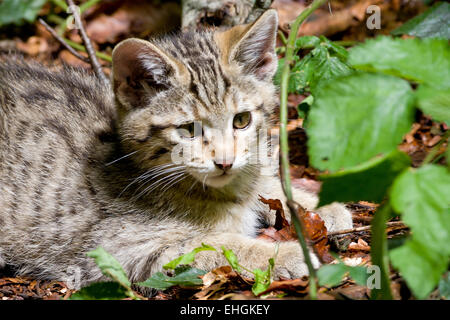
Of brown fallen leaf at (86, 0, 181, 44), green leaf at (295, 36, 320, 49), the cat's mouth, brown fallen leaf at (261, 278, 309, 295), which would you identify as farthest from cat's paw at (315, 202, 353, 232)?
brown fallen leaf at (86, 0, 181, 44)

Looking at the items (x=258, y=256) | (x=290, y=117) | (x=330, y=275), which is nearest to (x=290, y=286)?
(x=258, y=256)

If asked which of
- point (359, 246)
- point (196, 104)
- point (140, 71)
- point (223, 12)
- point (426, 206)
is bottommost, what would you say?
point (359, 246)

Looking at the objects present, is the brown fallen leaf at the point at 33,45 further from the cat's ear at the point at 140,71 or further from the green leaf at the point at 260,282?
the green leaf at the point at 260,282

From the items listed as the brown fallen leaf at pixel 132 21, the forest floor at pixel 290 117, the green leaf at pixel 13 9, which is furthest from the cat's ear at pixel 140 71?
the brown fallen leaf at pixel 132 21

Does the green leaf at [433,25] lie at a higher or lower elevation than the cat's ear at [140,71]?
higher

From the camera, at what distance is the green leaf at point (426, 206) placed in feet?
4.30

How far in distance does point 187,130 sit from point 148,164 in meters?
0.31

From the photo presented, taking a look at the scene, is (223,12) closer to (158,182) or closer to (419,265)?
(158,182)

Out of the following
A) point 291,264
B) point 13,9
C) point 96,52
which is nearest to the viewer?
point 291,264

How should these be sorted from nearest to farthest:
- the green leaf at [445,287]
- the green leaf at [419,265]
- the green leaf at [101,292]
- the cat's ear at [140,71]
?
the green leaf at [419,265] → the green leaf at [445,287] → the green leaf at [101,292] → the cat's ear at [140,71]

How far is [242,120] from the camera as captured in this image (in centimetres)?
267

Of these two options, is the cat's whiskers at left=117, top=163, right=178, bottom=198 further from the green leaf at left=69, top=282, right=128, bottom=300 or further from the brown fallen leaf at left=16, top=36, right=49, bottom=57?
the brown fallen leaf at left=16, top=36, right=49, bottom=57

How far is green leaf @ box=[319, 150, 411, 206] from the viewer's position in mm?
1456

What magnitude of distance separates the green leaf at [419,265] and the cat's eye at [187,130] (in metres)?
1.42
